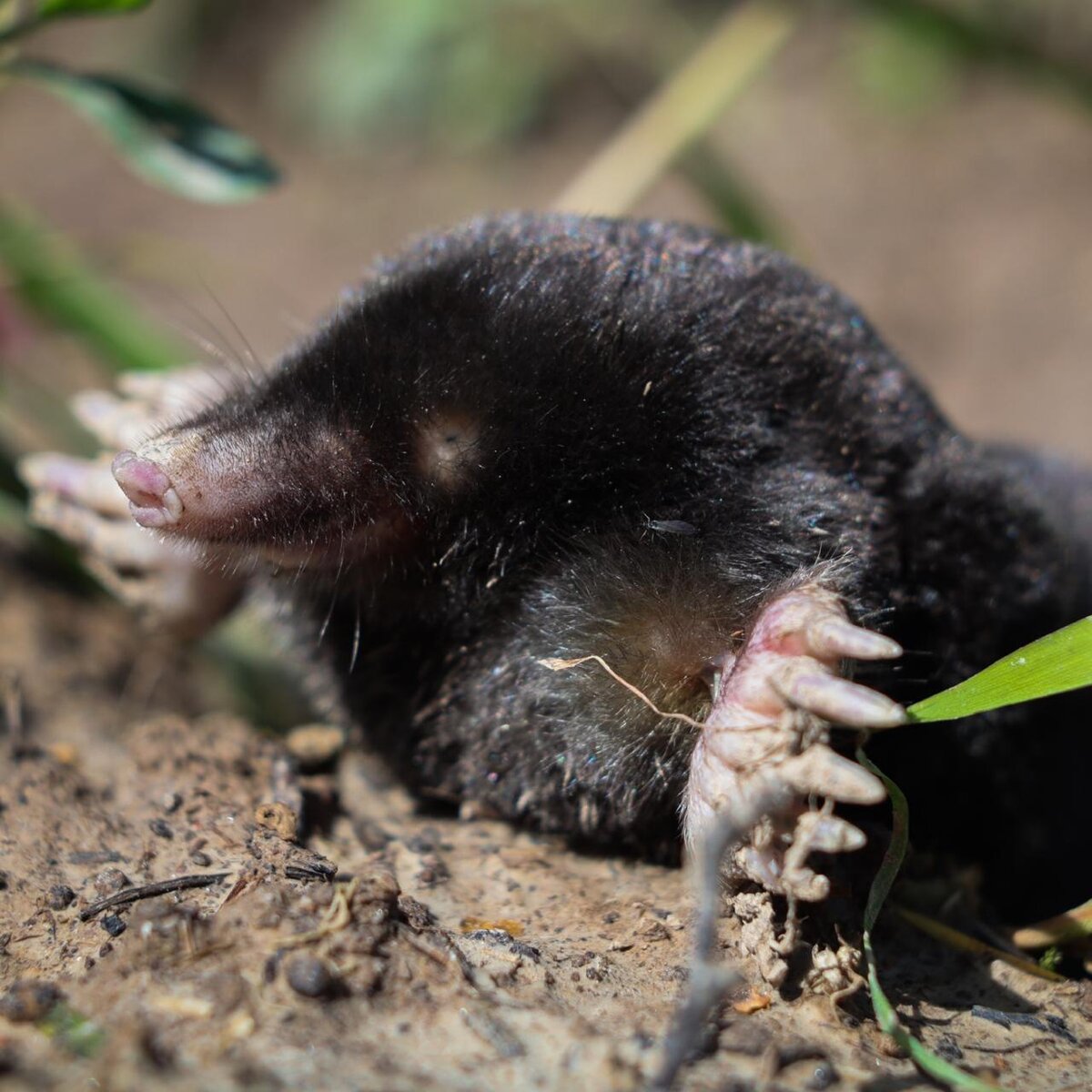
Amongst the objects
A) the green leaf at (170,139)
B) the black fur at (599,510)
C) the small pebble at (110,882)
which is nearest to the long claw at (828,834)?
the black fur at (599,510)

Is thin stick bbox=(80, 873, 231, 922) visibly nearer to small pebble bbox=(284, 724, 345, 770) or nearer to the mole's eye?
small pebble bbox=(284, 724, 345, 770)

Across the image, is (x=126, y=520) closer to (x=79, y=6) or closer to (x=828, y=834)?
(x=79, y=6)

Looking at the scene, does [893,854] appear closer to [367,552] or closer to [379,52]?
[367,552]

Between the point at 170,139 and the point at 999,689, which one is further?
the point at 170,139

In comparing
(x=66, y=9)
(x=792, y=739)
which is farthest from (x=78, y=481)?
(x=792, y=739)

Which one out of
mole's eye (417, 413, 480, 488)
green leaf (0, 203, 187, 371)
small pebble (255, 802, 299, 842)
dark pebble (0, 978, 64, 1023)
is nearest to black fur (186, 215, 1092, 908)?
mole's eye (417, 413, 480, 488)
